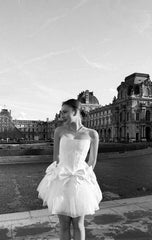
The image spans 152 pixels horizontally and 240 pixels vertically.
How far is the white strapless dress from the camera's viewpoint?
3.26 meters

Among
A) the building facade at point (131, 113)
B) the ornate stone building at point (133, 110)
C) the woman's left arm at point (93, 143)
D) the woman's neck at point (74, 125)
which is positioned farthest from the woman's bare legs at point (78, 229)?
the ornate stone building at point (133, 110)

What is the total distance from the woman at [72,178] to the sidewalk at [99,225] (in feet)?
4.75

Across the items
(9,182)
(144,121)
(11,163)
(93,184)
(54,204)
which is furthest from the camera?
(144,121)

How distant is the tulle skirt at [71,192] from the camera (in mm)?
3258

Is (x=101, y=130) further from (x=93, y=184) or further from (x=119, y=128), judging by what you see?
(x=93, y=184)

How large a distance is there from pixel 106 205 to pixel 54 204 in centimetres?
370

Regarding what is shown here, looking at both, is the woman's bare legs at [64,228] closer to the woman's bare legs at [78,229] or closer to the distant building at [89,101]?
the woman's bare legs at [78,229]

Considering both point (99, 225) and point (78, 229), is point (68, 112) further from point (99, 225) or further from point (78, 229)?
point (99, 225)

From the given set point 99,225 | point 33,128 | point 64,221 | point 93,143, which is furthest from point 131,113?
point 33,128

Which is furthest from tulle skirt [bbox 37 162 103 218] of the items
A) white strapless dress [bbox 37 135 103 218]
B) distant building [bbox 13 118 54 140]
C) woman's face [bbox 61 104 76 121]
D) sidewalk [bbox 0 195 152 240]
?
distant building [bbox 13 118 54 140]

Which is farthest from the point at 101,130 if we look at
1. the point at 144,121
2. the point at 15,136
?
the point at 15,136

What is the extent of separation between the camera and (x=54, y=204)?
329cm

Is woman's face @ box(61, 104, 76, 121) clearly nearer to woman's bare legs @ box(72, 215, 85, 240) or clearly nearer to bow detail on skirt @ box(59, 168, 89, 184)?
bow detail on skirt @ box(59, 168, 89, 184)

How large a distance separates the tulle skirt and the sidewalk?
5.03ft
